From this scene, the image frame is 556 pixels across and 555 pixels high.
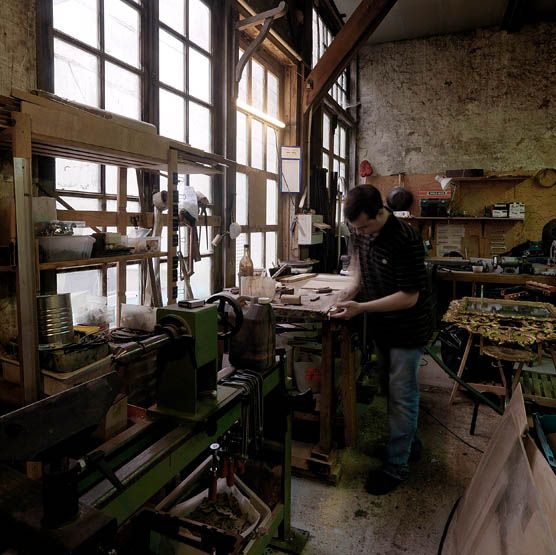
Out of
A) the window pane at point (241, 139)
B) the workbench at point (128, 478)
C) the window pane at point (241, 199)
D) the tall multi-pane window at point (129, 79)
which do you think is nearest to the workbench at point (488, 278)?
the window pane at point (241, 199)

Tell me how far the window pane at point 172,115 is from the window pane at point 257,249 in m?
1.20

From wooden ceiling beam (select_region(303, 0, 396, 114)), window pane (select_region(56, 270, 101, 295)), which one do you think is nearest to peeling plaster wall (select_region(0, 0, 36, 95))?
window pane (select_region(56, 270, 101, 295))

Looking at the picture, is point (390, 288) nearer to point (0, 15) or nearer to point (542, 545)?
point (542, 545)

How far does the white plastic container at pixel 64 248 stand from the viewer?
1405 mm

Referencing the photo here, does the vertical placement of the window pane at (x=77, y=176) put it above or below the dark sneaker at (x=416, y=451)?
above

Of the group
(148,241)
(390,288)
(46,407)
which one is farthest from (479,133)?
(46,407)

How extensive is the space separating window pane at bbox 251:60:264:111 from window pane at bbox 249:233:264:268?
107 cm

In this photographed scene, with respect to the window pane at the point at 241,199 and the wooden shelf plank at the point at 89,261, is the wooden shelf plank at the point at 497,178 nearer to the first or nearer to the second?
the window pane at the point at 241,199

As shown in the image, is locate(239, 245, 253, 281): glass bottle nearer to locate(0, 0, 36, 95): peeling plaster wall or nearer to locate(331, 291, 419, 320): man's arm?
locate(331, 291, 419, 320): man's arm

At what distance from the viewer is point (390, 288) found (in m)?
2.15

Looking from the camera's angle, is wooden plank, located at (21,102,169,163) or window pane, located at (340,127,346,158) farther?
window pane, located at (340,127,346,158)

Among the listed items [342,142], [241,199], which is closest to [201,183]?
[241,199]

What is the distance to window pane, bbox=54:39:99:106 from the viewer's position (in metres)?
1.88

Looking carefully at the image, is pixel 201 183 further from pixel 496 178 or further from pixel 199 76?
pixel 496 178
